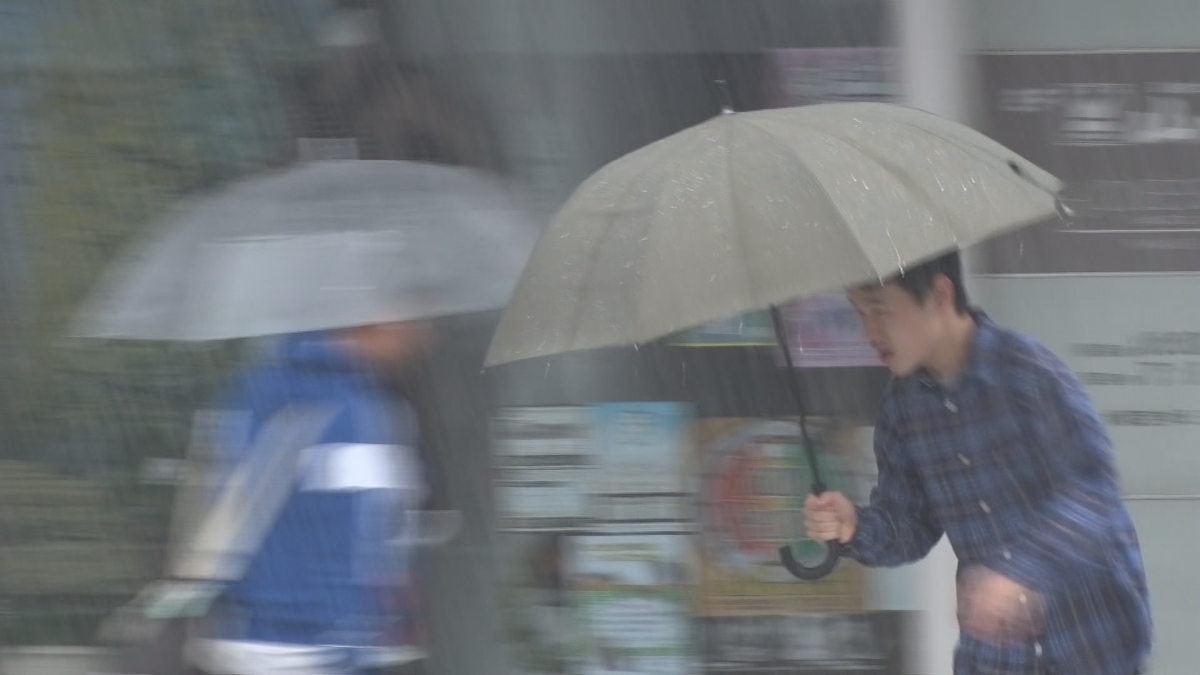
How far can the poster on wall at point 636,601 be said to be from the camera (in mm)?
4859

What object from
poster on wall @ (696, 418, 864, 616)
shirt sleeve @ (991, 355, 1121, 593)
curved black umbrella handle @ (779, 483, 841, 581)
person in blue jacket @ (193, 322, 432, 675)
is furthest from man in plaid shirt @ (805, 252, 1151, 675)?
poster on wall @ (696, 418, 864, 616)

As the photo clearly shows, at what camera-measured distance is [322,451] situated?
314 cm

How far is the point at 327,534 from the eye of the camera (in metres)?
3.13

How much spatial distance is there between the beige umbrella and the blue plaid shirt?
33 centimetres

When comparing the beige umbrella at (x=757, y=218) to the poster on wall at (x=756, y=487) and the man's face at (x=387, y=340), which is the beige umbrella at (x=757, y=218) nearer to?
the man's face at (x=387, y=340)

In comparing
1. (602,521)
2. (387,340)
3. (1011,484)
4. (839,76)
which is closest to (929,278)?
(1011,484)

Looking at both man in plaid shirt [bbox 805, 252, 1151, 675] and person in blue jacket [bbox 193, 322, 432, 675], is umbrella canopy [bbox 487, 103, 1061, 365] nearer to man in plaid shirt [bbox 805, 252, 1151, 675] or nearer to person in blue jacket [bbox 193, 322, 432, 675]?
man in plaid shirt [bbox 805, 252, 1151, 675]

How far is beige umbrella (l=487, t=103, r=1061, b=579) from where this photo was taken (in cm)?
262

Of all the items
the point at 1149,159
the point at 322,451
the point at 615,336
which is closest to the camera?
the point at 615,336

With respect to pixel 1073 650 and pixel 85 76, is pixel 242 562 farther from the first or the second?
pixel 85 76

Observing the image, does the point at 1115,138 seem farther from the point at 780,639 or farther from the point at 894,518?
the point at 894,518

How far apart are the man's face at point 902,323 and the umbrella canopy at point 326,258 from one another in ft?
2.62

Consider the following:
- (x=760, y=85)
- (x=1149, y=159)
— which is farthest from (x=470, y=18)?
(x=1149, y=159)

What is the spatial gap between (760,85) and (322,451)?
7.45 feet
